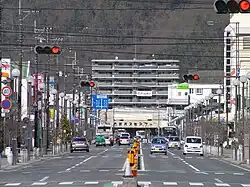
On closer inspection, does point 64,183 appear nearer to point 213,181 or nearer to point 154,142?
point 213,181

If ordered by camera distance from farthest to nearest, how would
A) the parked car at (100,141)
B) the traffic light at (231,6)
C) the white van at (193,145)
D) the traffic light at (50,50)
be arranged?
the parked car at (100,141)
the white van at (193,145)
the traffic light at (50,50)
the traffic light at (231,6)

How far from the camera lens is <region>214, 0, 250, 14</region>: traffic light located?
78.3ft

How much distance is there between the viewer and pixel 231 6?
24109 millimetres

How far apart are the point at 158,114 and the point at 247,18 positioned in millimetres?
45049

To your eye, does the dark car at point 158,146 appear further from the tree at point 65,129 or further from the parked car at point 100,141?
the parked car at point 100,141

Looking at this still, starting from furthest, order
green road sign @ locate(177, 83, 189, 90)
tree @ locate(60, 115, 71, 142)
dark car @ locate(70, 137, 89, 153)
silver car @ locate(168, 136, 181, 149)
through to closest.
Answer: green road sign @ locate(177, 83, 189, 90)
silver car @ locate(168, 136, 181, 149)
tree @ locate(60, 115, 71, 142)
dark car @ locate(70, 137, 89, 153)

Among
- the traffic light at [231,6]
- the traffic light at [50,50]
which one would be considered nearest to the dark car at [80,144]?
the traffic light at [50,50]

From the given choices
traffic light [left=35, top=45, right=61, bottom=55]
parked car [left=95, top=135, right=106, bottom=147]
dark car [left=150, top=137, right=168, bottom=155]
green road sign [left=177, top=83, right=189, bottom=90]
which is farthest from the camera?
green road sign [left=177, top=83, right=189, bottom=90]

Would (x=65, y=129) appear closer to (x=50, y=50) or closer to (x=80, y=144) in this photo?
(x=80, y=144)

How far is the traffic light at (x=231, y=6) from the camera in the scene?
2386 centimetres

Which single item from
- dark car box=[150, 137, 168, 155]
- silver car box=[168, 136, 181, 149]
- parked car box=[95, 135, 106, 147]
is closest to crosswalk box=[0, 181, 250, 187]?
dark car box=[150, 137, 168, 155]

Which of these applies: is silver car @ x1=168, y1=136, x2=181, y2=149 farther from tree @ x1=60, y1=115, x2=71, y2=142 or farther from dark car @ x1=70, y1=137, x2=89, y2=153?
dark car @ x1=70, y1=137, x2=89, y2=153

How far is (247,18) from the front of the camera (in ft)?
471

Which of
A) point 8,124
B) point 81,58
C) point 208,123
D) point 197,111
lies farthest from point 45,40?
point 81,58
